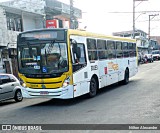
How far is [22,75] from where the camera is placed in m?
10.4

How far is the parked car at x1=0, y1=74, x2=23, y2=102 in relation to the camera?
38.3 feet

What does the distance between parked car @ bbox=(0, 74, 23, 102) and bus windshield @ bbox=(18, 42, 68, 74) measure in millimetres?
1886

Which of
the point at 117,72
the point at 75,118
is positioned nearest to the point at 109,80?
the point at 117,72

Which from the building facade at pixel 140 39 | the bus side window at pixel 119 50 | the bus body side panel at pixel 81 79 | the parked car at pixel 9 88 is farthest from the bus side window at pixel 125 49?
the building facade at pixel 140 39

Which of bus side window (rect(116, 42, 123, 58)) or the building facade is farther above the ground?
the building facade

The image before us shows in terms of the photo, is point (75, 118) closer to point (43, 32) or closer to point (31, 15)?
point (43, 32)

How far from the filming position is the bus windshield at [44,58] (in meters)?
9.87

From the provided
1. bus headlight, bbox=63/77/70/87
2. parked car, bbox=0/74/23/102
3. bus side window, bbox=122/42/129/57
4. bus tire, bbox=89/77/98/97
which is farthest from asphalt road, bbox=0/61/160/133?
bus side window, bbox=122/42/129/57

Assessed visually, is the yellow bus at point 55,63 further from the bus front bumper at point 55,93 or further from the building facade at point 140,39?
the building facade at point 140,39

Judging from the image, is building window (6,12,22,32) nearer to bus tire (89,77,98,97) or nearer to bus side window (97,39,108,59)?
bus side window (97,39,108,59)

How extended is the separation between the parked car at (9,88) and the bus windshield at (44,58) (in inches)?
74.2

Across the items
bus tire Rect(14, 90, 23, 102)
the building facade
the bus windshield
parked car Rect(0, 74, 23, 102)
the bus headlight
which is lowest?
bus tire Rect(14, 90, 23, 102)

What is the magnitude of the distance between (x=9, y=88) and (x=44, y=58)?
3.16 m

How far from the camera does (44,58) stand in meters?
10.0
